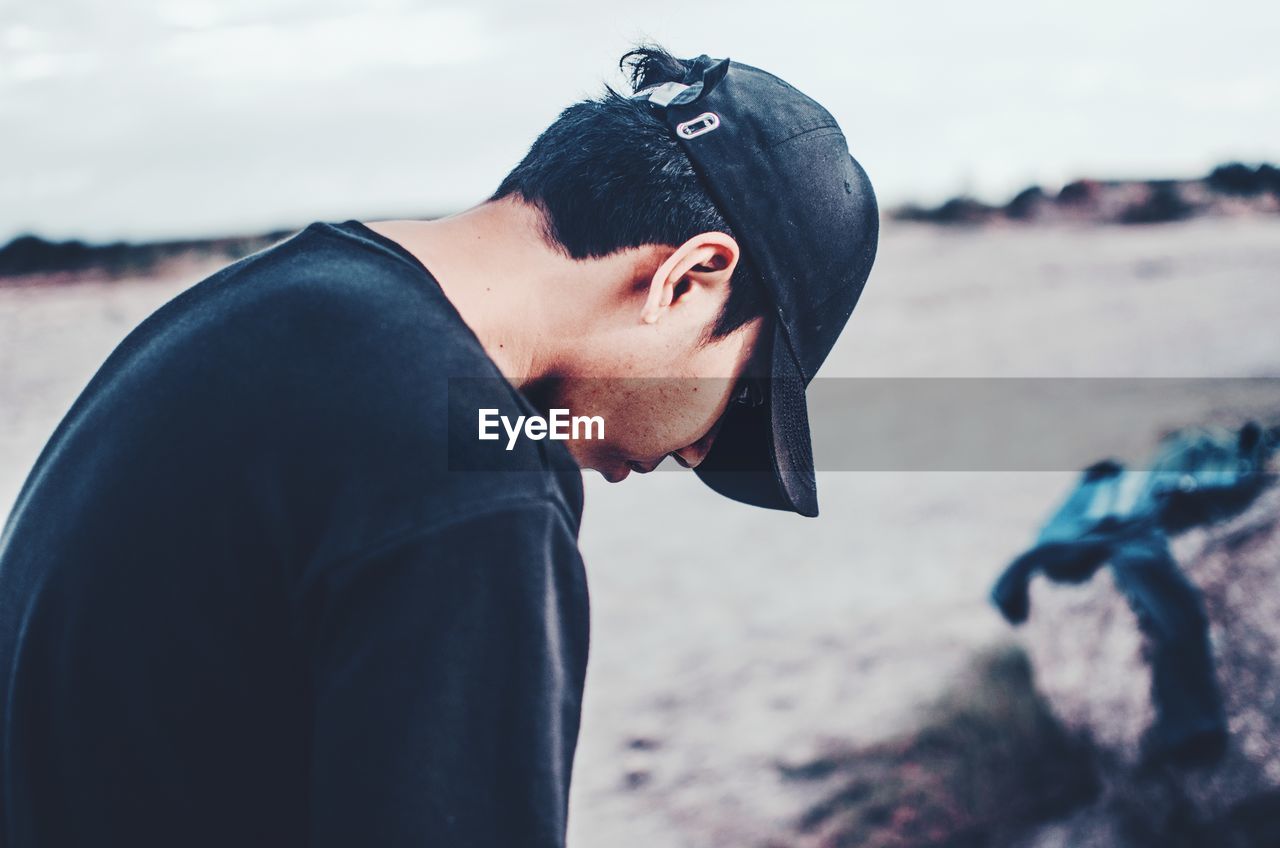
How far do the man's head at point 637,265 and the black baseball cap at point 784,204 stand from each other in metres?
0.03

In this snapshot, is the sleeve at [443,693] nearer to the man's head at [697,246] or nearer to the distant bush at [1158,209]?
the man's head at [697,246]

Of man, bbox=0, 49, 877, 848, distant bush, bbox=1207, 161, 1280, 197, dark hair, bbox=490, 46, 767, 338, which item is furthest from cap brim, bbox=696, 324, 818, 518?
distant bush, bbox=1207, 161, 1280, 197

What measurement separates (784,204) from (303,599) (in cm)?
81

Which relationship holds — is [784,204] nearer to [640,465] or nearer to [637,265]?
[637,265]

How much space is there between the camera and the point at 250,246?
537 inches

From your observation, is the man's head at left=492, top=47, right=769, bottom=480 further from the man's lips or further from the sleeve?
the sleeve

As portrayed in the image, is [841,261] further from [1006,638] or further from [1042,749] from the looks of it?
[1006,638]

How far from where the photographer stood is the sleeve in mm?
894

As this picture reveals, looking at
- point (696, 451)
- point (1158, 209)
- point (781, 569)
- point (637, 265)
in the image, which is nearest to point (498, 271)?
point (637, 265)

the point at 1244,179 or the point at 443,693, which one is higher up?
the point at 443,693

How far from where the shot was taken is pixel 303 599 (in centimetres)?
94

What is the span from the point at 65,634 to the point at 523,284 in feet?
2.02

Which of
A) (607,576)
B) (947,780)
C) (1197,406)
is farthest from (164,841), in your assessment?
(1197,406)

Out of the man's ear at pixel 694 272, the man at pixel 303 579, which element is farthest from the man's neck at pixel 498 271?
the man's ear at pixel 694 272
